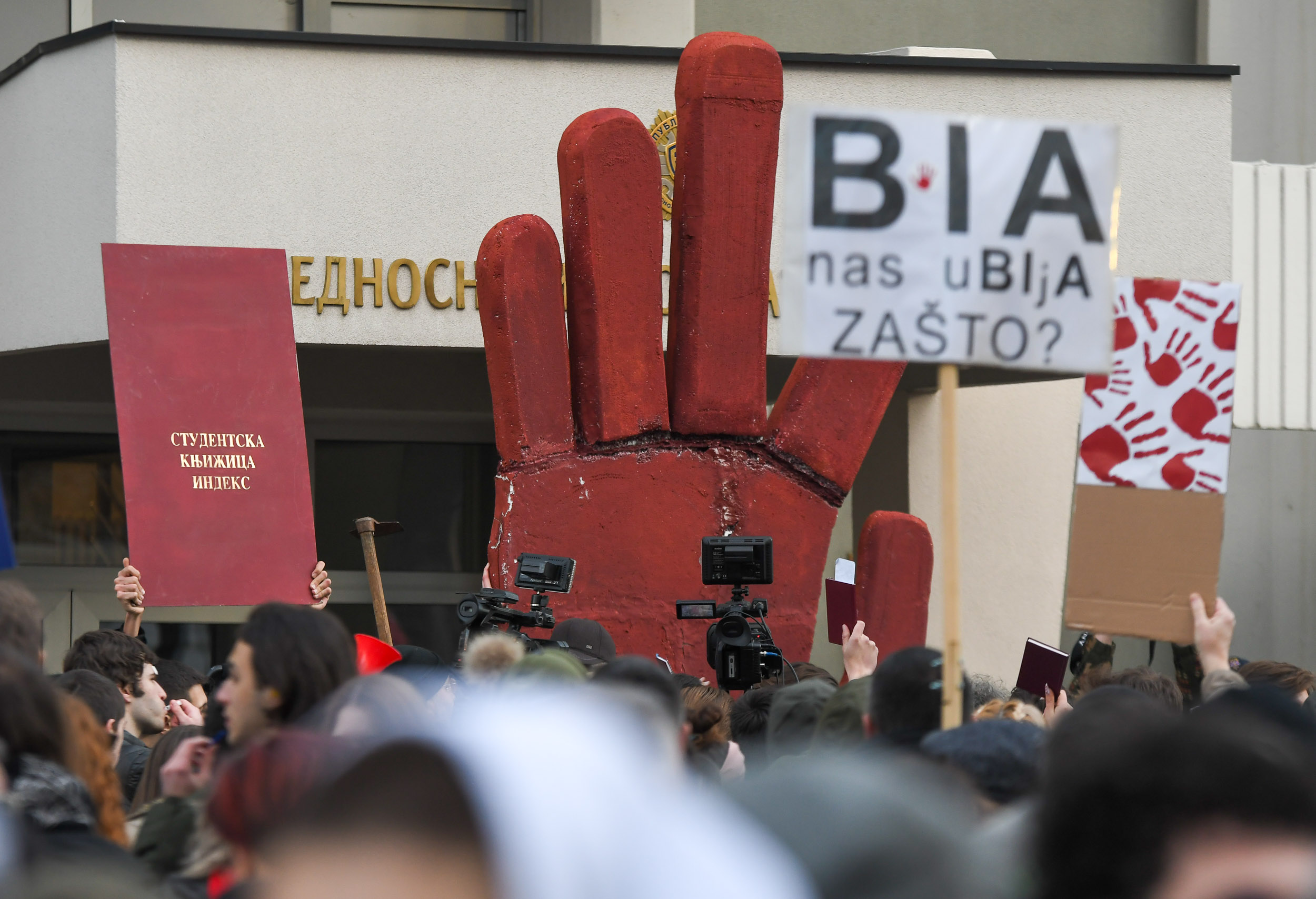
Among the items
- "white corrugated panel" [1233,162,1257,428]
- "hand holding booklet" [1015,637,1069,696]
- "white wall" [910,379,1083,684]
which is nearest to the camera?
"hand holding booklet" [1015,637,1069,696]

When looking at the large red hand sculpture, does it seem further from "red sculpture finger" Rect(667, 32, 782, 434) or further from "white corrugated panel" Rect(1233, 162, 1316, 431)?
"white corrugated panel" Rect(1233, 162, 1316, 431)

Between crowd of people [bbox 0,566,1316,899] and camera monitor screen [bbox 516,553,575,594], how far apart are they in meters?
3.41

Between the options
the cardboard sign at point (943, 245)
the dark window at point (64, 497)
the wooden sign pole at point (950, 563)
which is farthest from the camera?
the dark window at point (64, 497)

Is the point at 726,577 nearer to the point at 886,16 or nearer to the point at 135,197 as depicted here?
the point at 135,197

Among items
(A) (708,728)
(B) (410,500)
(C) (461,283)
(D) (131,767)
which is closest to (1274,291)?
(C) (461,283)

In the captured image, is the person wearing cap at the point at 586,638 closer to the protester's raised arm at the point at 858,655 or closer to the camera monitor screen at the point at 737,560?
the camera monitor screen at the point at 737,560

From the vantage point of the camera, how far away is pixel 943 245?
3824 mm

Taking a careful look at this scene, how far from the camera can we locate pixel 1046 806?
4.45 feet

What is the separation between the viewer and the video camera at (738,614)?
20.4 feet

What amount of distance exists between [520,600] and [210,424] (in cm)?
158

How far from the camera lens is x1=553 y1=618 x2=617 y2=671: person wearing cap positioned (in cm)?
604

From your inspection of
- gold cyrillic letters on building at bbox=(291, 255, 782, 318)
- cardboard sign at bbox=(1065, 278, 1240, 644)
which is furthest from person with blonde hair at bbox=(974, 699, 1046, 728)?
gold cyrillic letters on building at bbox=(291, 255, 782, 318)

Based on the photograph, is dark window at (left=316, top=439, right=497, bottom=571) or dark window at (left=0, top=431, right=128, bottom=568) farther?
dark window at (left=316, top=439, right=497, bottom=571)

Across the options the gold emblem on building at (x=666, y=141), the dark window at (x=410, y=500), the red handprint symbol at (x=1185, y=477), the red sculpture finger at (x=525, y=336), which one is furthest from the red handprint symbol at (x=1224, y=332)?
the dark window at (x=410, y=500)
